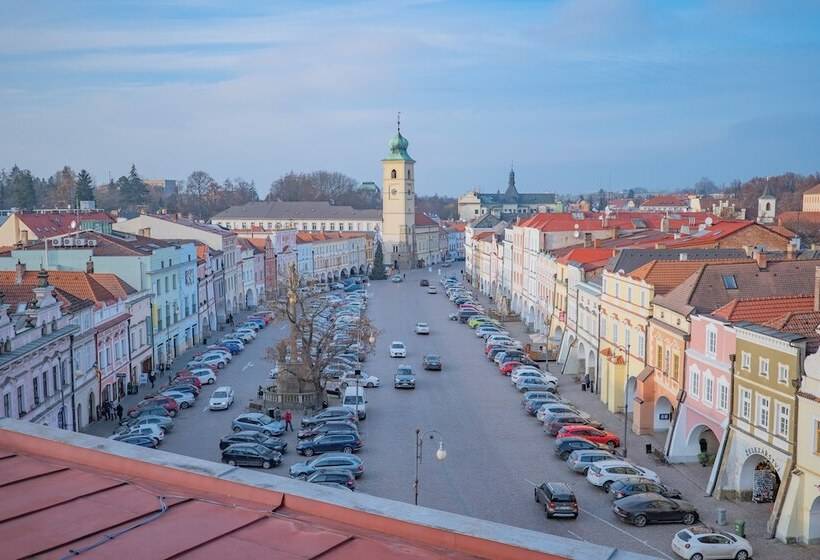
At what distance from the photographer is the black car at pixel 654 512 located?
71.0ft

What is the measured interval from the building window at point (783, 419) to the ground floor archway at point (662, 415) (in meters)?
→ 8.84

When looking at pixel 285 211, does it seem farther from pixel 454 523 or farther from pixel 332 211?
pixel 454 523

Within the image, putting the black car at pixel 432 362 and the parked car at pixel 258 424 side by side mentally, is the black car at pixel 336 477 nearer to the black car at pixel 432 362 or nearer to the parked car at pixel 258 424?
the parked car at pixel 258 424

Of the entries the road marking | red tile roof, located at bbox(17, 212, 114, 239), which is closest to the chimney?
the road marking

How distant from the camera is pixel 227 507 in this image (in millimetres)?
6230

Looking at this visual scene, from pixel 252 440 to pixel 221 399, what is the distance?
697 cm

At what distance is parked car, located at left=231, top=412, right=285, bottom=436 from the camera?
2997cm

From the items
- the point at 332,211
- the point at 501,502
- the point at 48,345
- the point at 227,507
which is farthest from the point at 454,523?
the point at 332,211

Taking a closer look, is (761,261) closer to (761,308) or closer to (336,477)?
(761,308)

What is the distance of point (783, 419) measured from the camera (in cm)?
2109

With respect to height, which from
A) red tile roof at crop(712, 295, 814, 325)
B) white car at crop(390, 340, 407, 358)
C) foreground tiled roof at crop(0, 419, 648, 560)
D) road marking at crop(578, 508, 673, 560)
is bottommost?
road marking at crop(578, 508, 673, 560)

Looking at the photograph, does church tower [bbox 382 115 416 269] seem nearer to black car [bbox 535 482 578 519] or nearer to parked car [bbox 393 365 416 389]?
parked car [bbox 393 365 416 389]

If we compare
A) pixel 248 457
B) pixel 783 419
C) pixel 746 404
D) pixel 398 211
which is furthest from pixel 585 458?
pixel 398 211

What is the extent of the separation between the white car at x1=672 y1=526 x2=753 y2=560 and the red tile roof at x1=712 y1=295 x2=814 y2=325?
7.11m
